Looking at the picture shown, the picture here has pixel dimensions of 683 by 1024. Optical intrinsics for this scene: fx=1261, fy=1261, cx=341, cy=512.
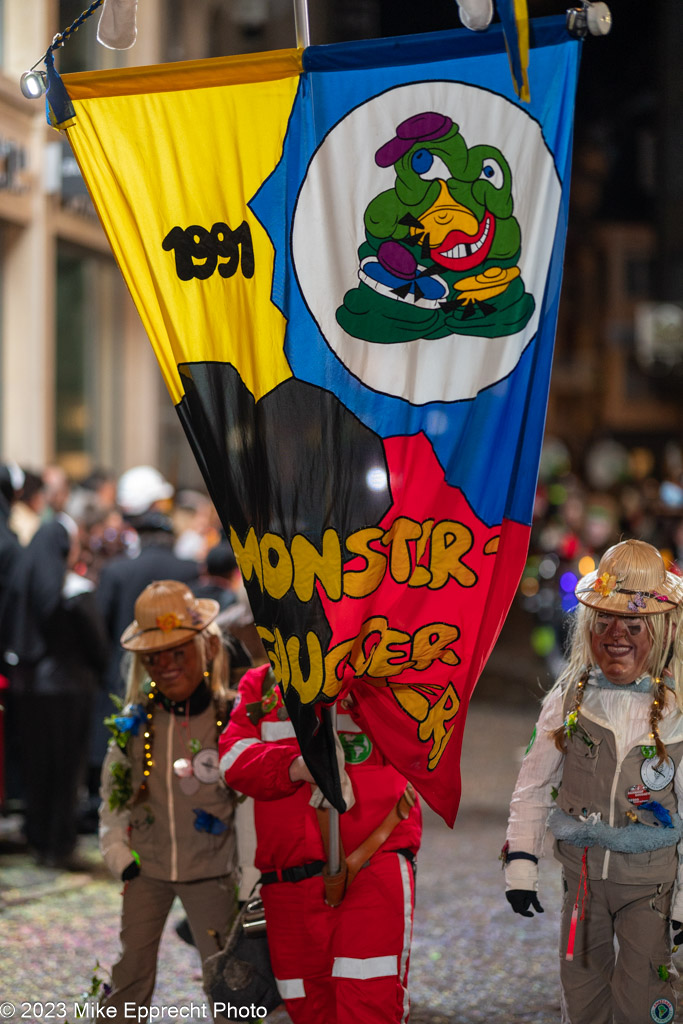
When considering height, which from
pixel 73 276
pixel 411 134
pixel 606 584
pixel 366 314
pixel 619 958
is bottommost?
pixel 619 958

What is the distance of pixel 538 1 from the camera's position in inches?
1207

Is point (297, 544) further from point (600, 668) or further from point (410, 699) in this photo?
point (600, 668)

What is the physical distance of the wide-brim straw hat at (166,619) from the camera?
4582 millimetres

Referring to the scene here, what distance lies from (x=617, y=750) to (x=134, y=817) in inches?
68.7

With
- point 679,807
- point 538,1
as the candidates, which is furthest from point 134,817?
point 538,1

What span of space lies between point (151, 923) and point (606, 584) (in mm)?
1995

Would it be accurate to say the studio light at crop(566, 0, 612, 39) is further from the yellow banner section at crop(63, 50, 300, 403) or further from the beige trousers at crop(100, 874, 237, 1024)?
the beige trousers at crop(100, 874, 237, 1024)

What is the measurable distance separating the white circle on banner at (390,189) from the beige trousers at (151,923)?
76.7 inches

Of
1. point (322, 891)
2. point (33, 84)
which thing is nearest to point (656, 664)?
point (322, 891)

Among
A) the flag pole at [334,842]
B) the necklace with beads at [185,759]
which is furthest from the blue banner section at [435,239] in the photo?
the necklace with beads at [185,759]

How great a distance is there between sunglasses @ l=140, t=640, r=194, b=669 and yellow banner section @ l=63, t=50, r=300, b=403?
110cm

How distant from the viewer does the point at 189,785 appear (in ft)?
14.8

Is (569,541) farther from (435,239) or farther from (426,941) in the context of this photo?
(435,239)

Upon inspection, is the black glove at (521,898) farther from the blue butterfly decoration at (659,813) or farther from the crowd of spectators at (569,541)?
the crowd of spectators at (569,541)
